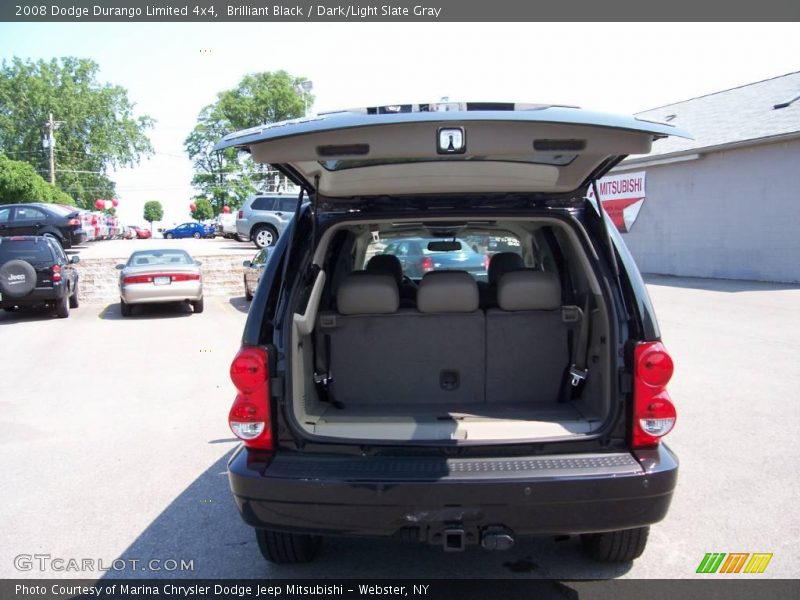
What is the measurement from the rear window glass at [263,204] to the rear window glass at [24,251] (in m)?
10.2

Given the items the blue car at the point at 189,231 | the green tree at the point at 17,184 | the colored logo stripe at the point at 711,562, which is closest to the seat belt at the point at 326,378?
the colored logo stripe at the point at 711,562

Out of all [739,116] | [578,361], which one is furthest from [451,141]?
[739,116]

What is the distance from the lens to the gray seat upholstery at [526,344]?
13.0ft

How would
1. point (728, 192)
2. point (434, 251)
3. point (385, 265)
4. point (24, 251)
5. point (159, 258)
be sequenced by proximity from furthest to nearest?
point (728, 192), point (159, 258), point (24, 251), point (434, 251), point (385, 265)

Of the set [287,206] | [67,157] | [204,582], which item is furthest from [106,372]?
[67,157]

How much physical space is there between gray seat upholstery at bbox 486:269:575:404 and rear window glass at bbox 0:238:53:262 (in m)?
12.6

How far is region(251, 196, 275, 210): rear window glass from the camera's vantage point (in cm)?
2355

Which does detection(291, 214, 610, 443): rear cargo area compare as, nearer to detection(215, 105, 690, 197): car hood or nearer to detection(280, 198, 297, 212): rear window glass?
detection(215, 105, 690, 197): car hood

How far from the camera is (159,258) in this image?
15.0m

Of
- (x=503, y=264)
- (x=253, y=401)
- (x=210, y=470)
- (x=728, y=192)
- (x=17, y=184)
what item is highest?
(x=17, y=184)

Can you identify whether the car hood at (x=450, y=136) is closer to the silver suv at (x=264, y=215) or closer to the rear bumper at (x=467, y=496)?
the rear bumper at (x=467, y=496)

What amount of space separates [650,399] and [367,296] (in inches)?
66.1

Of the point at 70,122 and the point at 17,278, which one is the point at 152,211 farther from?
the point at 17,278

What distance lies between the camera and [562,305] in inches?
160
